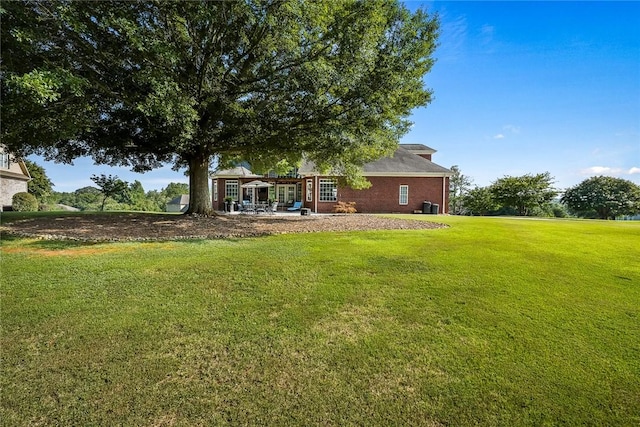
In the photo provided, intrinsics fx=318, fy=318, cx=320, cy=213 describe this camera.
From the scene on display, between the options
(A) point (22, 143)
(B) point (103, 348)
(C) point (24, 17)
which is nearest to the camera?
(B) point (103, 348)

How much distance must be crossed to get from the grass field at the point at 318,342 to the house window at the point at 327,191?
18633mm

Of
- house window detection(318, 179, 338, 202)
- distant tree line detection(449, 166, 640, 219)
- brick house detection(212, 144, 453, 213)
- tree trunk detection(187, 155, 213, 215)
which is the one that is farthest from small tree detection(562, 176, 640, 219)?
tree trunk detection(187, 155, 213, 215)

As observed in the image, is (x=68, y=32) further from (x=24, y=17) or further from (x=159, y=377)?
(x=159, y=377)

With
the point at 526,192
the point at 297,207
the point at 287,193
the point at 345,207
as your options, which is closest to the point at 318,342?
the point at 345,207

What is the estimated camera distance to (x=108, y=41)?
9281mm

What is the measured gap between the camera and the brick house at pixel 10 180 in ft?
80.6

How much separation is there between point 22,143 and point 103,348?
12946 millimetres

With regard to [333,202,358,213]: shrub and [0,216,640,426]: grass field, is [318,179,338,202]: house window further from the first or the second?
[0,216,640,426]: grass field

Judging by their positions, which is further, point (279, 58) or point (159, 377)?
point (279, 58)

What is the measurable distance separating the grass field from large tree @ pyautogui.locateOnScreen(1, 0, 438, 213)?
204 inches

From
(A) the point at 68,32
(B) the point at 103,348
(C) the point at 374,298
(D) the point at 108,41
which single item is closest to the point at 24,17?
(A) the point at 68,32

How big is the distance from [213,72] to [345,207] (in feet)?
48.6

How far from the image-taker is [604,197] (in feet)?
113

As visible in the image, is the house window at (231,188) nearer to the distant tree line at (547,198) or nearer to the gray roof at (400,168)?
the gray roof at (400,168)
